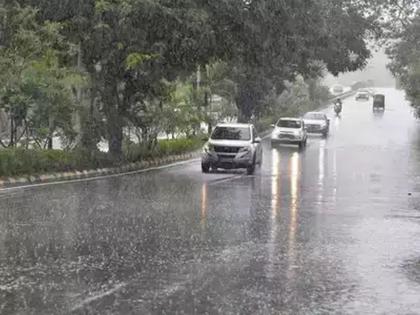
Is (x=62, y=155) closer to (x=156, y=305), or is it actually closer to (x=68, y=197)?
(x=68, y=197)

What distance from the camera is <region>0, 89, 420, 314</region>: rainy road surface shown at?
855 centimetres

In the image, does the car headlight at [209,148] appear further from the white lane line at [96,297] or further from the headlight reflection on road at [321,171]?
the white lane line at [96,297]

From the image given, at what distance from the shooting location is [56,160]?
79.0 feet

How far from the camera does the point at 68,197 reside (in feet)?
A: 60.5

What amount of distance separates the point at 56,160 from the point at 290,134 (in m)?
23.7

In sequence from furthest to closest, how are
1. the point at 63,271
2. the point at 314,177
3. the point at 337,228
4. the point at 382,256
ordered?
the point at 314,177 → the point at 337,228 → the point at 382,256 → the point at 63,271

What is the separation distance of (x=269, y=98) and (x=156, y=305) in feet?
179

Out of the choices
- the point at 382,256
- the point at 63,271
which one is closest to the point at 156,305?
the point at 63,271

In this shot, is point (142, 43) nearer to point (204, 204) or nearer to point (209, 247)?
point (204, 204)

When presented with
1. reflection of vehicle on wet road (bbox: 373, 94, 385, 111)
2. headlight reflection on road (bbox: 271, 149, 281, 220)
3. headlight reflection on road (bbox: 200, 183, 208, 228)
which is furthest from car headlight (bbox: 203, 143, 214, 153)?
reflection of vehicle on wet road (bbox: 373, 94, 385, 111)

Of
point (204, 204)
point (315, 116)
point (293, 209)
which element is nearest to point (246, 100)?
point (315, 116)

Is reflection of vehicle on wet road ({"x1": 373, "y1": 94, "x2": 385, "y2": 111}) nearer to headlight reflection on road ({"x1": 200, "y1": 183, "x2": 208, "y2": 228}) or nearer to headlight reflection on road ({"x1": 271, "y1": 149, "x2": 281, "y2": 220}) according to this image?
headlight reflection on road ({"x1": 271, "y1": 149, "x2": 281, "y2": 220})

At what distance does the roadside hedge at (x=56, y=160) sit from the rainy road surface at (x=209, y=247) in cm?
160

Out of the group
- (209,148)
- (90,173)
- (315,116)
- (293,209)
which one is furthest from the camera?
(315,116)
